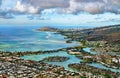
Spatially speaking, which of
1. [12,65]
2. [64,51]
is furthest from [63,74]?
[64,51]

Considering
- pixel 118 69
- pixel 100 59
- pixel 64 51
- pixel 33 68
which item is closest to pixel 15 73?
pixel 33 68

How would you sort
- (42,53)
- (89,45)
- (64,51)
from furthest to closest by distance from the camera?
(89,45), (64,51), (42,53)

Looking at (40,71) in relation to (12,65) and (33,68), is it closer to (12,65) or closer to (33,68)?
(33,68)

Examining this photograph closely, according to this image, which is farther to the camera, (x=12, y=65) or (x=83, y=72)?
(x=12, y=65)

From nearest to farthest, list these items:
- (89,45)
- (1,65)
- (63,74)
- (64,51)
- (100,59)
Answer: (63,74), (1,65), (100,59), (64,51), (89,45)

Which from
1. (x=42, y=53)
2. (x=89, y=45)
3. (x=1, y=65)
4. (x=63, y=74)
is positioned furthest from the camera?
(x=89, y=45)

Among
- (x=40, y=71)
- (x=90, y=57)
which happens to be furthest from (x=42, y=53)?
(x=40, y=71)

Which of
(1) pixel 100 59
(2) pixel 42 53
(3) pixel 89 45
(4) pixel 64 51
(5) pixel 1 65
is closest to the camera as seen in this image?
(5) pixel 1 65

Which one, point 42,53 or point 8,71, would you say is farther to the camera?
point 42,53

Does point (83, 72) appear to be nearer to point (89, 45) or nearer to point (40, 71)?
point (40, 71)
